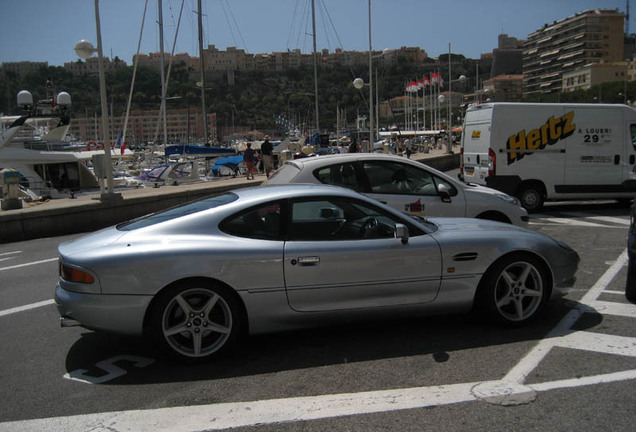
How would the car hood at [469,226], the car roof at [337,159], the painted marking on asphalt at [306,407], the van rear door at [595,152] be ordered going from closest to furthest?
the painted marking on asphalt at [306,407] < the car hood at [469,226] < the car roof at [337,159] < the van rear door at [595,152]

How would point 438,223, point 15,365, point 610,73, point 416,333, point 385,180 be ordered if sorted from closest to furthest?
point 15,365
point 416,333
point 438,223
point 385,180
point 610,73

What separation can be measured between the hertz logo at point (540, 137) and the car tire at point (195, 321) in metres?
9.68

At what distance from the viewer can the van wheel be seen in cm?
1264

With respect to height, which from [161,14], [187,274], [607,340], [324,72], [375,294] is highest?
[324,72]

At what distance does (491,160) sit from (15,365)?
34.2 ft

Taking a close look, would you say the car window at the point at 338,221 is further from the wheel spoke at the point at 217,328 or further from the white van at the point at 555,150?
the white van at the point at 555,150

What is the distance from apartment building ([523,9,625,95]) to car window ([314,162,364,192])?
149014 millimetres

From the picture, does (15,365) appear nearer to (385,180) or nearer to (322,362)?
(322,362)

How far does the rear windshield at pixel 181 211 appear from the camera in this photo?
184 inches

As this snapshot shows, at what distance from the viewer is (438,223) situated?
5.30 meters

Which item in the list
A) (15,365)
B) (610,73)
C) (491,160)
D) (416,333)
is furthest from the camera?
(610,73)

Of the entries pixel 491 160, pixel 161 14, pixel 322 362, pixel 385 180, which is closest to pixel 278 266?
pixel 322 362

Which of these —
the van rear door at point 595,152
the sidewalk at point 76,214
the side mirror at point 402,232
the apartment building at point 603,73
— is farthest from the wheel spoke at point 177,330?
the apartment building at point 603,73

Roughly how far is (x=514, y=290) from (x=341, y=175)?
3.52 meters
